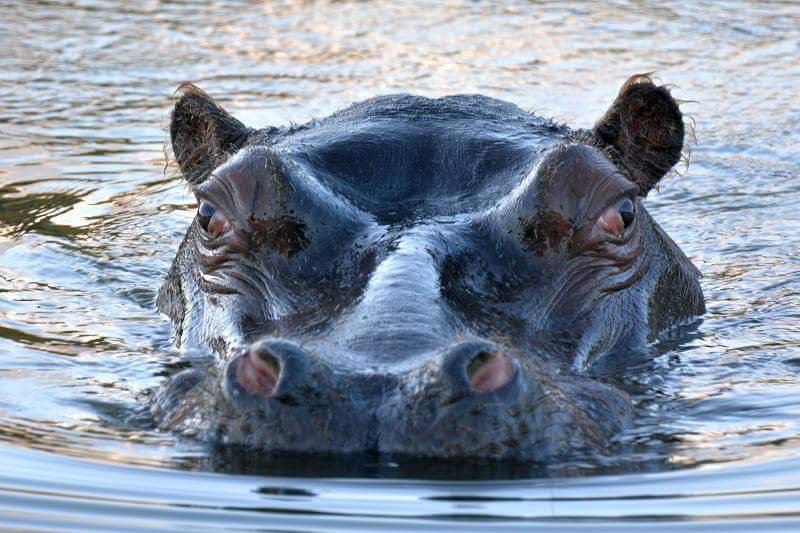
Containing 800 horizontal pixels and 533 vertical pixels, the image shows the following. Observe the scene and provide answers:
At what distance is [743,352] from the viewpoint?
7750mm

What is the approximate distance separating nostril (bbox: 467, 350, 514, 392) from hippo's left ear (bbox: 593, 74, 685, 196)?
327 centimetres

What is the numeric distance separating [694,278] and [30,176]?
6.12 metres

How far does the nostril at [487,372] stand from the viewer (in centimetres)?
516

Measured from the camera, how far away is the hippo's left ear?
819 cm

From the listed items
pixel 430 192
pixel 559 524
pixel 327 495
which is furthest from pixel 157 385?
pixel 559 524

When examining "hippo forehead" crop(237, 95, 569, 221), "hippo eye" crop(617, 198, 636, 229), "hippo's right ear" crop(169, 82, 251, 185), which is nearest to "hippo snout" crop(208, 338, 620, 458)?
"hippo forehead" crop(237, 95, 569, 221)

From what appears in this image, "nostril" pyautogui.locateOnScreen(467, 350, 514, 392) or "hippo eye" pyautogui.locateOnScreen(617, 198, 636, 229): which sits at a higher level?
"hippo eye" pyautogui.locateOnScreen(617, 198, 636, 229)

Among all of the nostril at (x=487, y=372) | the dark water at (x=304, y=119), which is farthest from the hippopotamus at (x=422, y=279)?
the dark water at (x=304, y=119)

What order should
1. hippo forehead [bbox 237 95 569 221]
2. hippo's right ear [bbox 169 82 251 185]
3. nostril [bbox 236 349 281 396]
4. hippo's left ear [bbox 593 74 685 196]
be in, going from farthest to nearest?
hippo's right ear [bbox 169 82 251 185] < hippo's left ear [bbox 593 74 685 196] < hippo forehead [bbox 237 95 569 221] < nostril [bbox 236 349 281 396]

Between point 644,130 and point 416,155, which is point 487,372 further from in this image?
point 644,130

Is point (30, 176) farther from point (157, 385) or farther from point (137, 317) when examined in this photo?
point (157, 385)

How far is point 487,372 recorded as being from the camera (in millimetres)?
5176

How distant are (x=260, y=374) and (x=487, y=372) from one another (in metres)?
0.77

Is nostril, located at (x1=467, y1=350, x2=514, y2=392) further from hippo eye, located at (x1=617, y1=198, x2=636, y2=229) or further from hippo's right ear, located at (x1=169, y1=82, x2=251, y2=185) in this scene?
hippo's right ear, located at (x1=169, y1=82, x2=251, y2=185)
